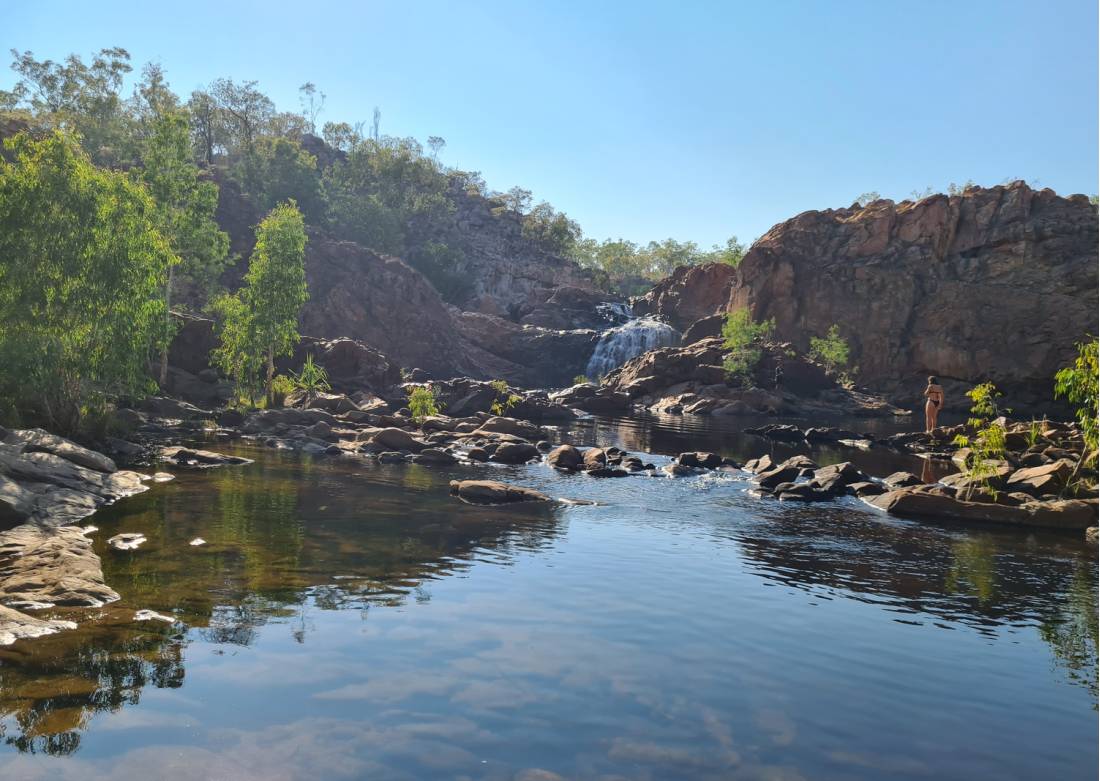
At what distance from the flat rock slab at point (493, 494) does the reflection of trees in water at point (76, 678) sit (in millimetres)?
12696

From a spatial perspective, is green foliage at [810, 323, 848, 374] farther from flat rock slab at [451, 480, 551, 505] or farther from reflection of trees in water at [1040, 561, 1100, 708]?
reflection of trees in water at [1040, 561, 1100, 708]

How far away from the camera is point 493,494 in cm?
2362

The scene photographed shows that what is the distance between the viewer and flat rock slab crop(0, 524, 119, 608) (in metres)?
12.2

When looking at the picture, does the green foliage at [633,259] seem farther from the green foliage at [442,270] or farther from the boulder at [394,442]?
the boulder at [394,442]

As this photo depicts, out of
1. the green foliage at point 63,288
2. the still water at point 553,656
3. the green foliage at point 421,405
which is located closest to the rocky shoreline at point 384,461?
the green foliage at point 421,405

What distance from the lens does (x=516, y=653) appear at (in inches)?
440

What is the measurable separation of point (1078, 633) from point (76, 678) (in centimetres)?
1415

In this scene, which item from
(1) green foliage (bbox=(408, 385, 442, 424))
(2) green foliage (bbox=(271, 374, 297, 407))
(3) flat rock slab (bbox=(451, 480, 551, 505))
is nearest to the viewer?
(3) flat rock slab (bbox=(451, 480, 551, 505))

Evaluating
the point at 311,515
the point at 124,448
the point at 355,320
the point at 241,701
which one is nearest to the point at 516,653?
the point at 241,701

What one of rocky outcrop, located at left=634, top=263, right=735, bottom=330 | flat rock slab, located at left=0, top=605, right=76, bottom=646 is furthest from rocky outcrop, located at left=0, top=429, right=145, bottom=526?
rocky outcrop, located at left=634, top=263, right=735, bottom=330

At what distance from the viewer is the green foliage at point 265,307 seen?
4234 cm

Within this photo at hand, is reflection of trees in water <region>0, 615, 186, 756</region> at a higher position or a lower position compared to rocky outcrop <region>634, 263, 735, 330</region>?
lower

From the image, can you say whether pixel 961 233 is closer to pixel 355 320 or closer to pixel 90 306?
pixel 355 320

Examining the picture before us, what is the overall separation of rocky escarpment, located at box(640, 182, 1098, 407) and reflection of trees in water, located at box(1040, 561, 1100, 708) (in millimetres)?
62424
